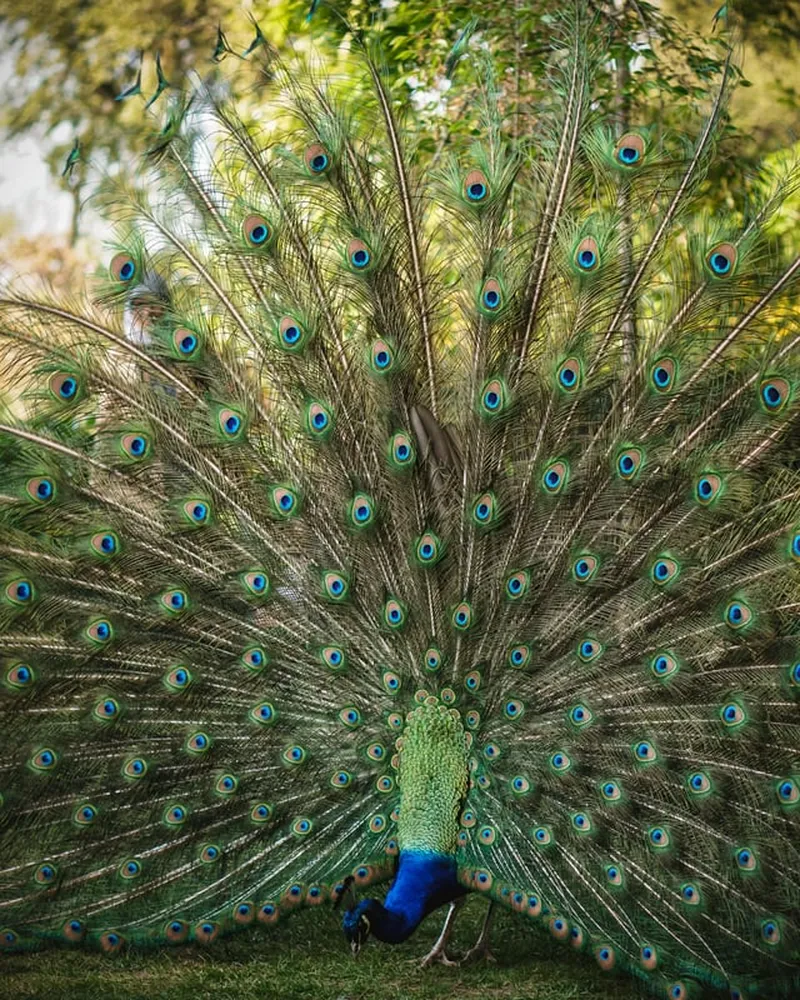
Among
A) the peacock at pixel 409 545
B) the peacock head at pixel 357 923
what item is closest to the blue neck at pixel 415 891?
the peacock at pixel 409 545

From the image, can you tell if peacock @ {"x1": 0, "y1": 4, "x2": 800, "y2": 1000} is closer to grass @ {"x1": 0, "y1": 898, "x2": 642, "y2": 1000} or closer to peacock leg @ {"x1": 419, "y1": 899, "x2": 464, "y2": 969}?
grass @ {"x1": 0, "y1": 898, "x2": 642, "y2": 1000}

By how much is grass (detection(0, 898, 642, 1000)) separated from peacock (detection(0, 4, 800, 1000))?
0.19 meters

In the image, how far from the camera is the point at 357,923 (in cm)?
359

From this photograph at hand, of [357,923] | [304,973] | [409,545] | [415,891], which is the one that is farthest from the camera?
[304,973]

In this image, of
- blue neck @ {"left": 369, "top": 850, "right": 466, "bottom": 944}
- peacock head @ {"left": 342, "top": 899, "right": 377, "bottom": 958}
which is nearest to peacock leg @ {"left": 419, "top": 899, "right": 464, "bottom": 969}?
blue neck @ {"left": 369, "top": 850, "right": 466, "bottom": 944}

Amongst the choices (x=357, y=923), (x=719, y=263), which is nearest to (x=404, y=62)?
(x=719, y=263)

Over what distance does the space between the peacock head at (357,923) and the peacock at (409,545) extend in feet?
0.96

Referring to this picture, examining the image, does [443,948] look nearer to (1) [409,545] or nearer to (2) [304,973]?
(2) [304,973]

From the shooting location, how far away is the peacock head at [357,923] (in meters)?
3.58

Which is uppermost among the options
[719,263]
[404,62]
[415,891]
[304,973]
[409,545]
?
[404,62]

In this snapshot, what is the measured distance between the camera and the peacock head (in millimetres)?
3582

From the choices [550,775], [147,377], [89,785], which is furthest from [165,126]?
[550,775]

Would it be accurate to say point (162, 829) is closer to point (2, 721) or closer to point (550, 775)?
point (2, 721)

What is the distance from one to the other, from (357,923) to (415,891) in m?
0.45
